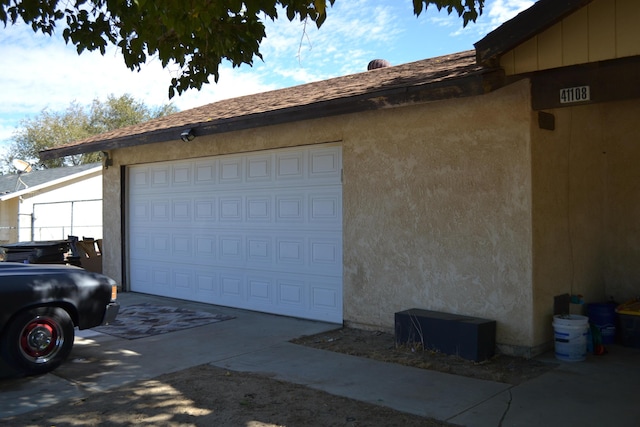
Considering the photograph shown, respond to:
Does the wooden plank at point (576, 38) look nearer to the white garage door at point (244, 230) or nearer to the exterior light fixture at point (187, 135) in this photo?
the white garage door at point (244, 230)

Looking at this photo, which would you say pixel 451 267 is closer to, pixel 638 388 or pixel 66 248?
pixel 638 388

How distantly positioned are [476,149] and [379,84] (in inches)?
63.2

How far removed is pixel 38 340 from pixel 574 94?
Result: 19.9 ft

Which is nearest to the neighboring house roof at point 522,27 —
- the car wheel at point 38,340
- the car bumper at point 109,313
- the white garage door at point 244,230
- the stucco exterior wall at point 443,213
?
the stucco exterior wall at point 443,213

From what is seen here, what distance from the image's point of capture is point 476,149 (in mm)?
6605

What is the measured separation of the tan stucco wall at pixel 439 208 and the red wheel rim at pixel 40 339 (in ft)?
12.6

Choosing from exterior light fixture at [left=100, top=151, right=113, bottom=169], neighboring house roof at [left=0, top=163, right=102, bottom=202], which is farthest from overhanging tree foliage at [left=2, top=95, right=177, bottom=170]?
exterior light fixture at [left=100, top=151, right=113, bottom=169]

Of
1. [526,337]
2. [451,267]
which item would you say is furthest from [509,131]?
[526,337]

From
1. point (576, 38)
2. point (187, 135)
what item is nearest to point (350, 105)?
point (576, 38)

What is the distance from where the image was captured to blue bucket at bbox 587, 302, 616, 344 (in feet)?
22.3

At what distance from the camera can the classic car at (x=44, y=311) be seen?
5.50 metres

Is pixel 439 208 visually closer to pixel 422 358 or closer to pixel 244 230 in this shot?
pixel 422 358

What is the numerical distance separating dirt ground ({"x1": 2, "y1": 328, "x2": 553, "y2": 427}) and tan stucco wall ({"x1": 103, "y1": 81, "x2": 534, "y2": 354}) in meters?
0.88

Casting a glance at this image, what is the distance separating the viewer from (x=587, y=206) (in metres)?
7.21
